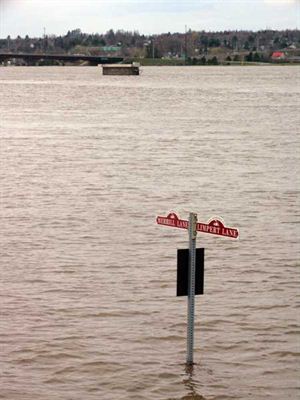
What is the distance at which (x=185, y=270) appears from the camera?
1109 centimetres

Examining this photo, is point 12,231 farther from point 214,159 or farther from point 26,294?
point 214,159

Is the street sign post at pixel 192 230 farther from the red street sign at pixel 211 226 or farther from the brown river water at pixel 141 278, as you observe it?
the brown river water at pixel 141 278

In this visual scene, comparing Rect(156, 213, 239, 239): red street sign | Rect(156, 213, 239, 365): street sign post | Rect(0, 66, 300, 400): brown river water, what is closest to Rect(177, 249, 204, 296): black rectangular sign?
Rect(156, 213, 239, 365): street sign post

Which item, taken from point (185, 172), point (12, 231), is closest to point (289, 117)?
point (185, 172)

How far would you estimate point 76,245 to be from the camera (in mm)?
19062

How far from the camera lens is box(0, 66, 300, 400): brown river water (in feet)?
39.0

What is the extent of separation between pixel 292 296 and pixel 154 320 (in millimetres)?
2322

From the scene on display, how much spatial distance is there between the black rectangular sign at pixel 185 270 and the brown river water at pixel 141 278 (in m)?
1.04

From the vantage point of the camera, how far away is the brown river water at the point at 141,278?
468 inches

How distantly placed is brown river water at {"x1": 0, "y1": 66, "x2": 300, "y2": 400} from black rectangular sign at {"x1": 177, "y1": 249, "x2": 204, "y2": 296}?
1045 millimetres

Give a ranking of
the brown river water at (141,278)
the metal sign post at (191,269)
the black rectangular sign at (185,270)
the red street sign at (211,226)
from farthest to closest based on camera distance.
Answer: the brown river water at (141,278)
the black rectangular sign at (185,270)
the metal sign post at (191,269)
the red street sign at (211,226)

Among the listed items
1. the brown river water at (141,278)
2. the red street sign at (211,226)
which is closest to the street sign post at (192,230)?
the red street sign at (211,226)

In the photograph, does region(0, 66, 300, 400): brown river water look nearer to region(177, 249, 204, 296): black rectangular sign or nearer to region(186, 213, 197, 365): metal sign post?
region(186, 213, 197, 365): metal sign post

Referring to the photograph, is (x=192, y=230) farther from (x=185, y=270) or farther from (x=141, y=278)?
(x=141, y=278)
